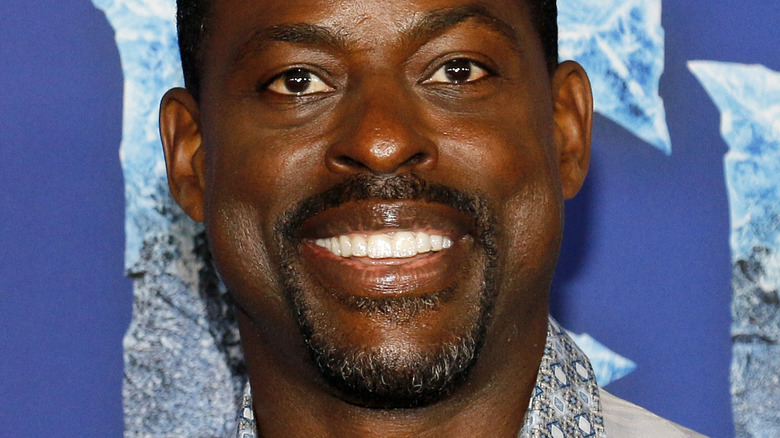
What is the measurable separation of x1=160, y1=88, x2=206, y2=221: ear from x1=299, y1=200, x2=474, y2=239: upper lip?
351mm

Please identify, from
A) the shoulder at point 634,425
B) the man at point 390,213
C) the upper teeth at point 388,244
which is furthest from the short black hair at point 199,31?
the shoulder at point 634,425

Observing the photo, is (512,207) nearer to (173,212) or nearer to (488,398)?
(488,398)

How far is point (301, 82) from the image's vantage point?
1725 mm

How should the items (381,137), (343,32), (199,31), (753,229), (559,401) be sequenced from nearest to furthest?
1. (381,137)
2. (343,32)
3. (559,401)
4. (199,31)
5. (753,229)

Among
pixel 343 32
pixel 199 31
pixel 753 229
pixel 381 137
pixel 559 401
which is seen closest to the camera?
pixel 381 137

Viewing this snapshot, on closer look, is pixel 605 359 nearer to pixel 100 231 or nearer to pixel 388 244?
pixel 388 244

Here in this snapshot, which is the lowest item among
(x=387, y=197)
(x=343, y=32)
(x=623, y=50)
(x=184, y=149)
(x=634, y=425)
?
(x=634, y=425)

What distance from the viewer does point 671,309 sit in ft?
7.91

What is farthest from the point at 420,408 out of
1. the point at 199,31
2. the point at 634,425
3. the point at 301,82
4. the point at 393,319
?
the point at 199,31

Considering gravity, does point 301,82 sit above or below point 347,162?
above

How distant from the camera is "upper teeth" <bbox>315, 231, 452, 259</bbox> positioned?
1.64 metres

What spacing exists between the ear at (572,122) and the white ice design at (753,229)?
58cm

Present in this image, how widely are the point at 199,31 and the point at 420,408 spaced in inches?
29.6

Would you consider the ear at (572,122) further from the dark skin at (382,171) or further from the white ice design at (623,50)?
the white ice design at (623,50)
